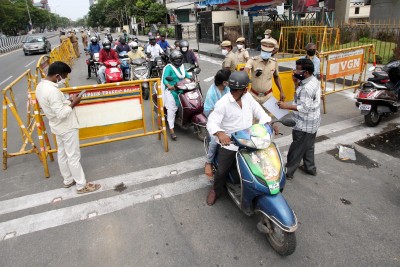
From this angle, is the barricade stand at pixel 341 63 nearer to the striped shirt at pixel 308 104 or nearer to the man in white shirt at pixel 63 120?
the striped shirt at pixel 308 104

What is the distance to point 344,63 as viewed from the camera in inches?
276

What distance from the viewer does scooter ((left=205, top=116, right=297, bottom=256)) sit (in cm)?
279

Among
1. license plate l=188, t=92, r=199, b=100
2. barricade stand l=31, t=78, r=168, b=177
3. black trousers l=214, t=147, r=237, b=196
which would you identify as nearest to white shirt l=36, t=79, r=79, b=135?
barricade stand l=31, t=78, r=168, b=177

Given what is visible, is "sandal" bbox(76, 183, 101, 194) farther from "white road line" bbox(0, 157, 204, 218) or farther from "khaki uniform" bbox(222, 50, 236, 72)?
"khaki uniform" bbox(222, 50, 236, 72)

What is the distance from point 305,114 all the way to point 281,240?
1821mm

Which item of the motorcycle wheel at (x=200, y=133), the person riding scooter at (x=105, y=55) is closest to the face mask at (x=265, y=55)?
the motorcycle wheel at (x=200, y=133)

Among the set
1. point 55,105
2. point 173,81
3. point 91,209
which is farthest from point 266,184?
point 173,81

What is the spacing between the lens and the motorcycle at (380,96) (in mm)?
5773

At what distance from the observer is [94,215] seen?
374 centimetres

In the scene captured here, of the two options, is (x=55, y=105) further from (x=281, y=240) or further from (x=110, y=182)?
(x=281, y=240)

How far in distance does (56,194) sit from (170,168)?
5.64ft

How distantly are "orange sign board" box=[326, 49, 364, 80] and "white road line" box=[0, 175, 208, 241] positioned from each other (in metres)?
4.29

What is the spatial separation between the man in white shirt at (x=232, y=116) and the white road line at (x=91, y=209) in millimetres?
1022

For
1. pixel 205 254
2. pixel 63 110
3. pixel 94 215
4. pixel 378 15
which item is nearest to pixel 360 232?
pixel 205 254
